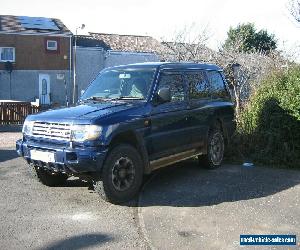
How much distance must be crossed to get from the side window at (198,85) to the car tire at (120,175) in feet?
6.45

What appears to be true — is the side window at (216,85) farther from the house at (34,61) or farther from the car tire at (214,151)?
the house at (34,61)

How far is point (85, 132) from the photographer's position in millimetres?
5223

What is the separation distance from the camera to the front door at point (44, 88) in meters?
31.0

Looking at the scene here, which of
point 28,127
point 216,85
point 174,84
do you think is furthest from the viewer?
point 216,85

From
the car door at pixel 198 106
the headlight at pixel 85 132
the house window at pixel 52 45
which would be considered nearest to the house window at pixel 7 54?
the house window at pixel 52 45

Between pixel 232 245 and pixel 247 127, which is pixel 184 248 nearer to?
pixel 232 245

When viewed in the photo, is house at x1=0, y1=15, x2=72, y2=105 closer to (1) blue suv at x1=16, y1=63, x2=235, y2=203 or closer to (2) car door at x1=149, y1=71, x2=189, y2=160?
(1) blue suv at x1=16, y1=63, x2=235, y2=203

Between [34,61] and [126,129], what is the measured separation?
27.1 metres

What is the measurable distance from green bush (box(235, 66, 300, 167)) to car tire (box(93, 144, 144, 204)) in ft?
12.0

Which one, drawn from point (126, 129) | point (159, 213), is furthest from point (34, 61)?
point (159, 213)

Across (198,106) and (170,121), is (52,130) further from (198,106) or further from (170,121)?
(198,106)

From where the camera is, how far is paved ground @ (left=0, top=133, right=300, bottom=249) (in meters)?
4.42

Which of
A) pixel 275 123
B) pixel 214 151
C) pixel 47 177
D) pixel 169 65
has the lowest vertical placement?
pixel 47 177

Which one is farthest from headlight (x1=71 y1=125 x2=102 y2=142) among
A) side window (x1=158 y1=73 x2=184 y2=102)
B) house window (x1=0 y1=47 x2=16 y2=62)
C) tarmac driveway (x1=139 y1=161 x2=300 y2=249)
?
house window (x1=0 y1=47 x2=16 y2=62)
